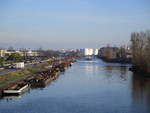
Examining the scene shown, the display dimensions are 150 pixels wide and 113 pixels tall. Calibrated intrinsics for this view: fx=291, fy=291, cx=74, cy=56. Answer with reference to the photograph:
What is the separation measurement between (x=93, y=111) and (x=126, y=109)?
181 cm

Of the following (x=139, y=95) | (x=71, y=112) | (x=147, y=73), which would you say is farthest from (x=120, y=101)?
(x=147, y=73)

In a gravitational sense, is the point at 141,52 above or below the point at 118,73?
above

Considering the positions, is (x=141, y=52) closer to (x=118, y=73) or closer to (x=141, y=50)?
(x=141, y=50)

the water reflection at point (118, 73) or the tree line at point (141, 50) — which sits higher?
the tree line at point (141, 50)

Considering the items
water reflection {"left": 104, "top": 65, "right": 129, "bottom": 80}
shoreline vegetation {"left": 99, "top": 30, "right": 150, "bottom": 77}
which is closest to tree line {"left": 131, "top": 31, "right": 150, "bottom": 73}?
shoreline vegetation {"left": 99, "top": 30, "right": 150, "bottom": 77}

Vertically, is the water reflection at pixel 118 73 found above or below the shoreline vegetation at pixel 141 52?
below

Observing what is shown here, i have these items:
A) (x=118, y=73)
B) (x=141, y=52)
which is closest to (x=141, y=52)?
(x=141, y=52)

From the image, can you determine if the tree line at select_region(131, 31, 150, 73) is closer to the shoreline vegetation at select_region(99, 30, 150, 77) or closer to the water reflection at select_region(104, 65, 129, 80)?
the shoreline vegetation at select_region(99, 30, 150, 77)

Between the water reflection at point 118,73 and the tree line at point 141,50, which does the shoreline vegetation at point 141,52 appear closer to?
the tree line at point 141,50

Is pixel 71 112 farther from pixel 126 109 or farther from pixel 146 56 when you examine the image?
pixel 146 56

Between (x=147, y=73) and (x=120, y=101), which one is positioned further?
(x=147, y=73)

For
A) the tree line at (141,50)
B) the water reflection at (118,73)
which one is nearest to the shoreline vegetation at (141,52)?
the tree line at (141,50)

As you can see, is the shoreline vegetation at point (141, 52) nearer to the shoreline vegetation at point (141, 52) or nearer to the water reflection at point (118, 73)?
the shoreline vegetation at point (141, 52)

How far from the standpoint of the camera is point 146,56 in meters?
33.2
